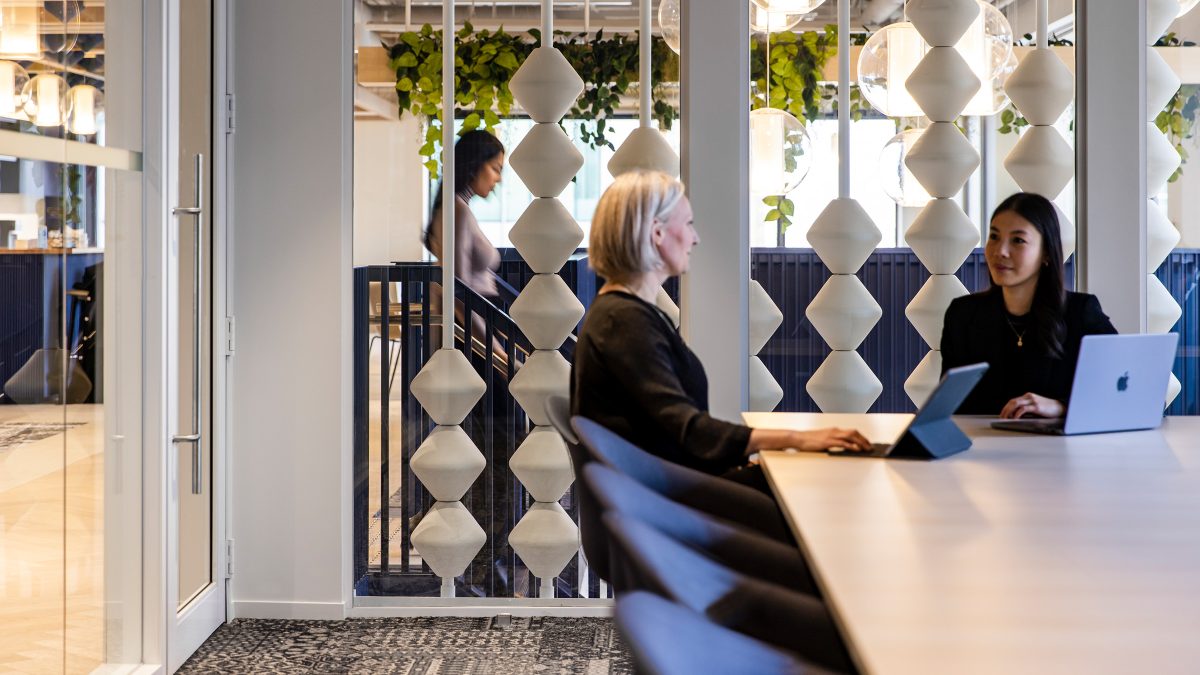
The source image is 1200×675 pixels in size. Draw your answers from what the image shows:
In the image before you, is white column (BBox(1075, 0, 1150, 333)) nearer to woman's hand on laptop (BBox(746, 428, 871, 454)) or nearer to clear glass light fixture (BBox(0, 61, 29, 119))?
woman's hand on laptop (BBox(746, 428, 871, 454))

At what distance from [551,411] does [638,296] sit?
43 cm

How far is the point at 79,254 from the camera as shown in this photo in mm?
2768

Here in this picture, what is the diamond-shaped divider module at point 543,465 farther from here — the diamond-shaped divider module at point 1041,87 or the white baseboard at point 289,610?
the diamond-shaped divider module at point 1041,87

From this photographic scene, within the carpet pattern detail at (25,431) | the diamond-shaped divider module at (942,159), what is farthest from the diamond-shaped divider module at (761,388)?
the carpet pattern detail at (25,431)

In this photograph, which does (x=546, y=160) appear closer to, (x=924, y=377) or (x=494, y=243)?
(x=494, y=243)

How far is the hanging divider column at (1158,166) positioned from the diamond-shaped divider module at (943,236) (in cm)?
55

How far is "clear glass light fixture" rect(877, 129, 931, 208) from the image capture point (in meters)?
3.70

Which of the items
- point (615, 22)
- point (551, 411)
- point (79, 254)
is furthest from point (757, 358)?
point (79, 254)

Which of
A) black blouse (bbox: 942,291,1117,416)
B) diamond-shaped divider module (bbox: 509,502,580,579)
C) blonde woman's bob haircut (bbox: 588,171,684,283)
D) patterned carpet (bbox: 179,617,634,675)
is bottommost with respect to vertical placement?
patterned carpet (bbox: 179,617,634,675)

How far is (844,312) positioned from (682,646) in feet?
9.09

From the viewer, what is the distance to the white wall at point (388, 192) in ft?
12.1

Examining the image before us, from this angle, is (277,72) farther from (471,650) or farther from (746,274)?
(471,650)

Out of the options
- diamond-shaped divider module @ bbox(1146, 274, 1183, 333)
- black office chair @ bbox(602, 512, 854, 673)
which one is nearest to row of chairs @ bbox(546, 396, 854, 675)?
black office chair @ bbox(602, 512, 854, 673)

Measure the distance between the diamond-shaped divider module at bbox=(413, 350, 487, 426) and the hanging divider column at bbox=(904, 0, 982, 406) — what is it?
1.35 m
